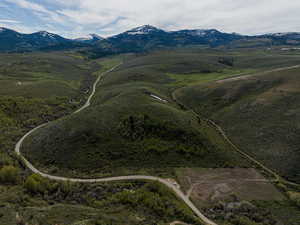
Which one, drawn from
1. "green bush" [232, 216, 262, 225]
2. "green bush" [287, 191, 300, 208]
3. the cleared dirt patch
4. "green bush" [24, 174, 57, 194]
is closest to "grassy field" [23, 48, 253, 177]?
the cleared dirt patch

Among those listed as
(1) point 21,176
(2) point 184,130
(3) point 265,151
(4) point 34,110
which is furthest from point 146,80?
(1) point 21,176

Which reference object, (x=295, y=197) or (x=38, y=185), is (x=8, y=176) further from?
(x=295, y=197)

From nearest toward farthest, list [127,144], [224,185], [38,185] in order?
[38,185]
[224,185]
[127,144]

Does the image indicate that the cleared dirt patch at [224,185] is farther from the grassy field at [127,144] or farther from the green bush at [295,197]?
the grassy field at [127,144]

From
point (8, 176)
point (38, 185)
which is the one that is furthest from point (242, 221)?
point (8, 176)

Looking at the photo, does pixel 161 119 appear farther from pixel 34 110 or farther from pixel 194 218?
pixel 34 110

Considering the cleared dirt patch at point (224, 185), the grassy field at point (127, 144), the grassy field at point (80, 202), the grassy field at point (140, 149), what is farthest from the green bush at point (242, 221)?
the grassy field at point (127, 144)

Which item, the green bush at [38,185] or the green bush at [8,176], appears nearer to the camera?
the green bush at [38,185]

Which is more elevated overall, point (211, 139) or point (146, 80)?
point (146, 80)
